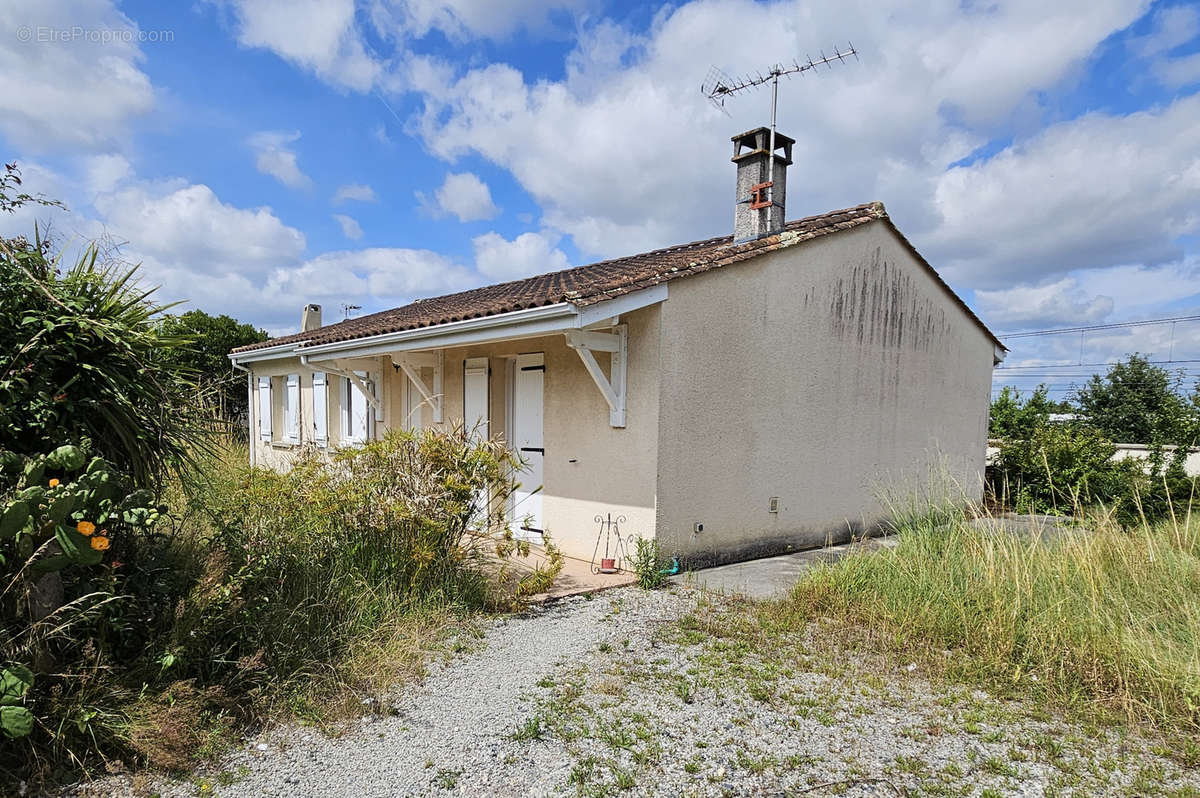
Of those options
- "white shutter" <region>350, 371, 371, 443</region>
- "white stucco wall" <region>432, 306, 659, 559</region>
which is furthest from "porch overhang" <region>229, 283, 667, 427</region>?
"white shutter" <region>350, 371, 371, 443</region>

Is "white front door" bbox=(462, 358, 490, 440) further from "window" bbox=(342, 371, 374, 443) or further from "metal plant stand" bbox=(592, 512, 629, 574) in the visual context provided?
"window" bbox=(342, 371, 374, 443)

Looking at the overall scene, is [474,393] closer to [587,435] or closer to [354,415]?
[587,435]

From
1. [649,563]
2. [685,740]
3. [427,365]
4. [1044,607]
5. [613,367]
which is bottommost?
[685,740]

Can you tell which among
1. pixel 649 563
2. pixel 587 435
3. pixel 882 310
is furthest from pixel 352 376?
pixel 882 310

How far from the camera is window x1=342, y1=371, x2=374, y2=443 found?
1184 centimetres

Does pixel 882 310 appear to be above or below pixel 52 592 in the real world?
above

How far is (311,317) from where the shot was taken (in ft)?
57.5

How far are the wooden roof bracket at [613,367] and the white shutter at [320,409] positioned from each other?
28.0 feet

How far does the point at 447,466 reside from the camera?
5.61 meters

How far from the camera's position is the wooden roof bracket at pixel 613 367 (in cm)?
683

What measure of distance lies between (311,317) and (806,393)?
1401 cm

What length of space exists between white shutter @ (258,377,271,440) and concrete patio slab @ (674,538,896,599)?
12892 mm

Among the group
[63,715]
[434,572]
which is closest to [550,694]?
[434,572]

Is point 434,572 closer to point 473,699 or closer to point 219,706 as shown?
point 473,699
